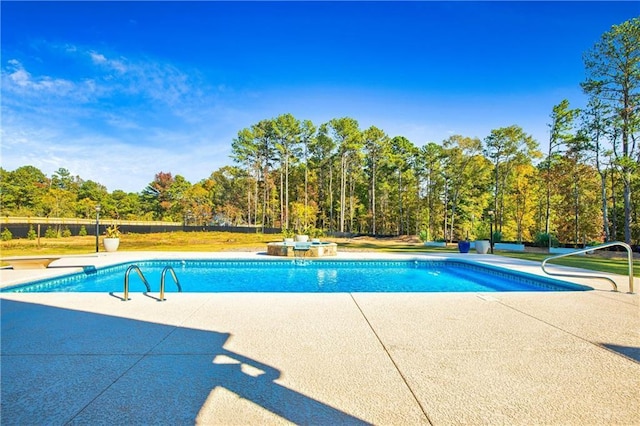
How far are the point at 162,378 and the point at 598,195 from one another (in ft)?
88.8

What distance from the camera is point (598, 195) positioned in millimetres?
21172

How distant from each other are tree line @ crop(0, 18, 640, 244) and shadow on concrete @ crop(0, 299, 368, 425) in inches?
634

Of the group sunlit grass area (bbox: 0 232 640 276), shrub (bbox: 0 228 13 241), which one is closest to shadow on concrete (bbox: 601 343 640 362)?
sunlit grass area (bbox: 0 232 640 276)

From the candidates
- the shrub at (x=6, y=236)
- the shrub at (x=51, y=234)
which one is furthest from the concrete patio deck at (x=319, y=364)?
the shrub at (x=51, y=234)

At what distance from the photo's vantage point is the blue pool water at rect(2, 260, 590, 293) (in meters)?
7.21

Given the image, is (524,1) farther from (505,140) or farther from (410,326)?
(505,140)

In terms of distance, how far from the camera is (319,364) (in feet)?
8.25

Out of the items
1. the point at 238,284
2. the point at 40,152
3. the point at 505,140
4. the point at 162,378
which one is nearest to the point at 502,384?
the point at 162,378

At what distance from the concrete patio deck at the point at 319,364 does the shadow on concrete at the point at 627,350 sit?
16 mm

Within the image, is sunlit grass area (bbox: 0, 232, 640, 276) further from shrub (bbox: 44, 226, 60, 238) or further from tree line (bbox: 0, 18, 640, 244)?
tree line (bbox: 0, 18, 640, 244)

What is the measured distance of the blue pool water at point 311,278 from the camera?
7.21 m

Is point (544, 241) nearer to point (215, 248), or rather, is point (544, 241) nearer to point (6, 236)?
point (215, 248)

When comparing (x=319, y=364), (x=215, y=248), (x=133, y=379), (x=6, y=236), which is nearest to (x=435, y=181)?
(x=215, y=248)

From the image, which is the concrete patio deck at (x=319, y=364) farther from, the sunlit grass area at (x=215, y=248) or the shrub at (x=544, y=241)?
the shrub at (x=544, y=241)
